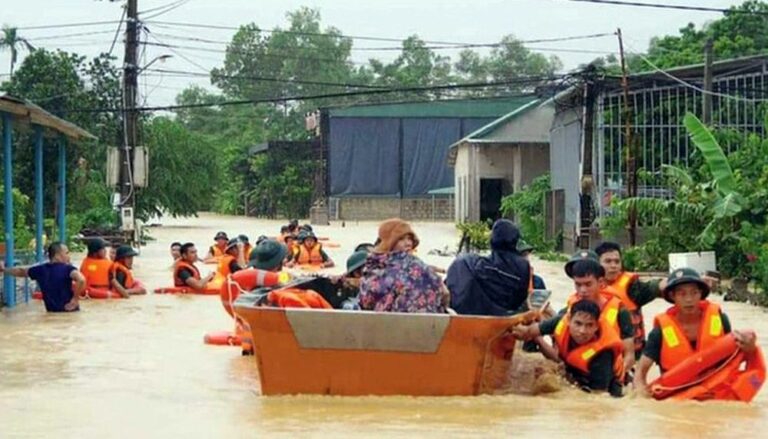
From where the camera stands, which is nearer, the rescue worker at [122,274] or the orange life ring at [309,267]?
the rescue worker at [122,274]

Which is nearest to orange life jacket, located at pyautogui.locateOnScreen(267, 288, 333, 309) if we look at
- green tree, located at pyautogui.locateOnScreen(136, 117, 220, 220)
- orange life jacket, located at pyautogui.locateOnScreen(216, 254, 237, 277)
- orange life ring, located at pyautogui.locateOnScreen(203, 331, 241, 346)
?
orange life ring, located at pyautogui.locateOnScreen(203, 331, 241, 346)

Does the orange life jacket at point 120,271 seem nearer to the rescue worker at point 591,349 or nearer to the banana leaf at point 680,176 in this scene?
the banana leaf at point 680,176

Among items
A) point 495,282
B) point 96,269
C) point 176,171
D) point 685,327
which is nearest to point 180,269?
point 96,269

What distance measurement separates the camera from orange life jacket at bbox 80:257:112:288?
2091 centimetres

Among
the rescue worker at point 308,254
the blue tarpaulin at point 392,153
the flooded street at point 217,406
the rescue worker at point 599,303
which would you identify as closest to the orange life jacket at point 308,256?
the rescue worker at point 308,254

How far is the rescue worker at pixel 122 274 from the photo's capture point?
69.7 feet

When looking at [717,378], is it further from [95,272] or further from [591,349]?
[95,272]

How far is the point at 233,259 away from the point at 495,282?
10272 millimetres

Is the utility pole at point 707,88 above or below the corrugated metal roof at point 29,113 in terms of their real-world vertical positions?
above

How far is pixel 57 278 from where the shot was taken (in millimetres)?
18422

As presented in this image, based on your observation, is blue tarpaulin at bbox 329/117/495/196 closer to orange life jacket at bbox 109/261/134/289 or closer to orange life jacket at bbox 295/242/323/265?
orange life jacket at bbox 295/242/323/265

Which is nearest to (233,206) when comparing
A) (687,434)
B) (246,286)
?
(246,286)

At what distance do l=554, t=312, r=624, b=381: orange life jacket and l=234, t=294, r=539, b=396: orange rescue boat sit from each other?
0.35 metres

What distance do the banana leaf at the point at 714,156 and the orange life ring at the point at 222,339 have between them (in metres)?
11.0
